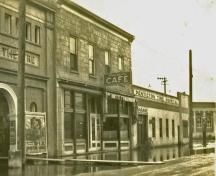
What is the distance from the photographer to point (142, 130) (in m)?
38.1

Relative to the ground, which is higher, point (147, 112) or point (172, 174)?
point (147, 112)

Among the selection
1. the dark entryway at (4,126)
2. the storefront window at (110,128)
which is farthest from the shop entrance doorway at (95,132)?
the dark entryway at (4,126)

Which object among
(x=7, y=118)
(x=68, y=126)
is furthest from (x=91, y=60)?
(x=7, y=118)

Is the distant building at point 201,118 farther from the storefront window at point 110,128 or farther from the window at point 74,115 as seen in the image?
the window at point 74,115

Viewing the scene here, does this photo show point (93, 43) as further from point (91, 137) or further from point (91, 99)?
point (91, 137)

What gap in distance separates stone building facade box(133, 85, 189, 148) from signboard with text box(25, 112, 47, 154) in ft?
43.5

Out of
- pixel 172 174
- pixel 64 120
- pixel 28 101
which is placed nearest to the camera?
pixel 172 174

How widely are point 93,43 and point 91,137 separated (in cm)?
547

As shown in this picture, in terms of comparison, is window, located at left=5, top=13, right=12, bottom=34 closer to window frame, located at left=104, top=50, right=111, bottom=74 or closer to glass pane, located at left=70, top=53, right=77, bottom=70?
glass pane, located at left=70, top=53, right=77, bottom=70

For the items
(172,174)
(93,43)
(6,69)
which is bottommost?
(172,174)

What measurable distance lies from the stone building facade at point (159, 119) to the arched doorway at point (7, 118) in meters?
14.8

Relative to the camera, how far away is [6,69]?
2108 cm

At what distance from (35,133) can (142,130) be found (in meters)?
16.8

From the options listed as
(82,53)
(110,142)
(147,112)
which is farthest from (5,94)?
(147,112)
